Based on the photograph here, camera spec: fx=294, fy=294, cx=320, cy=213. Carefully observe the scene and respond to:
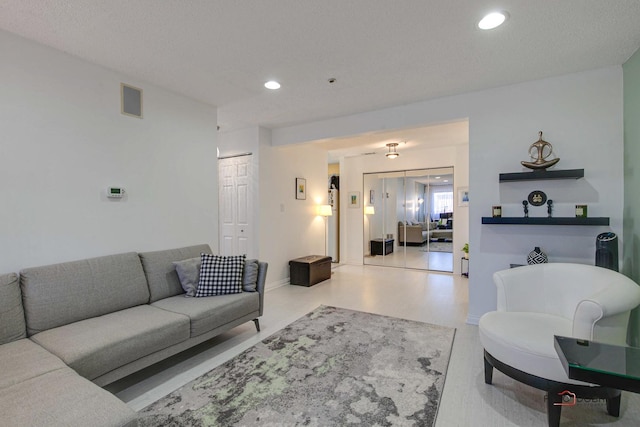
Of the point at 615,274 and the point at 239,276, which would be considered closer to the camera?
the point at 615,274

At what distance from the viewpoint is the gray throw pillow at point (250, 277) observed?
2996mm

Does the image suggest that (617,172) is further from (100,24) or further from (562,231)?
(100,24)

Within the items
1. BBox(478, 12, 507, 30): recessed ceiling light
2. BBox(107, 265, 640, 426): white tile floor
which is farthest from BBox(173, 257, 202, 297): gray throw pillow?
BBox(478, 12, 507, 30): recessed ceiling light

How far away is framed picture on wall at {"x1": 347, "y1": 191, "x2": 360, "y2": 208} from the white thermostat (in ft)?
16.2

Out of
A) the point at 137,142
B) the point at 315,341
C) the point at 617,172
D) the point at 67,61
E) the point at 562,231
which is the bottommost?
the point at 315,341

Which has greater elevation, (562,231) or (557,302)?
(562,231)

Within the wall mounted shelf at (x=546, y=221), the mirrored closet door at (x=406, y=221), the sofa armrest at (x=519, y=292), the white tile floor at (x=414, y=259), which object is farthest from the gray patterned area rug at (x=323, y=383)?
the mirrored closet door at (x=406, y=221)

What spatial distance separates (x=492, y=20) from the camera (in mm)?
2025

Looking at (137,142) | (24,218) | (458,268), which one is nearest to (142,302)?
(24,218)

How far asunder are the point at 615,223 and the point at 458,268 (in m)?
3.18

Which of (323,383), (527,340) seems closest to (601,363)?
(527,340)

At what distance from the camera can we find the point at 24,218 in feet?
7.32

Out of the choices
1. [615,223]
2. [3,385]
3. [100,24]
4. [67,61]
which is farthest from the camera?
[615,223]

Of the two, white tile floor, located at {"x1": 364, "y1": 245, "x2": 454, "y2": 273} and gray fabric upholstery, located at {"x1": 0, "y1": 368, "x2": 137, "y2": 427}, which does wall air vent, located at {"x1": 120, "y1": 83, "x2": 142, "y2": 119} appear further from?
white tile floor, located at {"x1": 364, "y1": 245, "x2": 454, "y2": 273}
